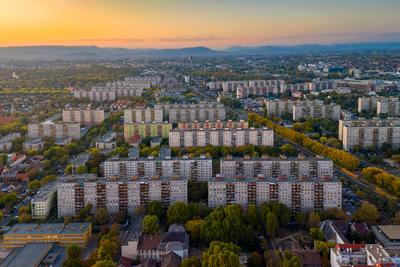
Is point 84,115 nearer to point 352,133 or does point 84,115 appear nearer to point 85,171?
point 85,171

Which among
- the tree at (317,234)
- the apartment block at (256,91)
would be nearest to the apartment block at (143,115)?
the apartment block at (256,91)

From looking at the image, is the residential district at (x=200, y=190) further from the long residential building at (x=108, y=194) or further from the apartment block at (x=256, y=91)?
the apartment block at (x=256, y=91)

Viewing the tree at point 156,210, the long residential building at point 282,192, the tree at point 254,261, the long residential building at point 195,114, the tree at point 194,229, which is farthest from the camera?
the long residential building at point 195,114

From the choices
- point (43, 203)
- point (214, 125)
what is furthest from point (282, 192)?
point (214, 125)

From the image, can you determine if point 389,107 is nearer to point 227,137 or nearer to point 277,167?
point 227,137

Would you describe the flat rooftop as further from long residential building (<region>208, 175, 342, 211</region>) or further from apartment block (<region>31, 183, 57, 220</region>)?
long residential building (<region>208, 175, 342, 211</region>)

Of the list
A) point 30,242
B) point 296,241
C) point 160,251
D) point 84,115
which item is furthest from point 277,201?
point 84,115
